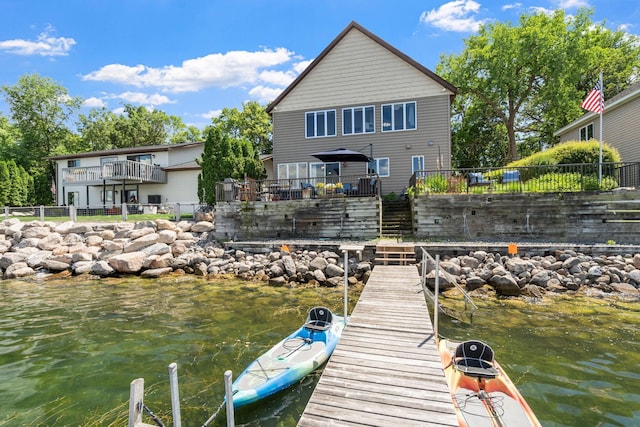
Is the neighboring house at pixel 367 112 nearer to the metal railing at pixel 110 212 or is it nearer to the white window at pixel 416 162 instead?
the white window at pixel 416 162

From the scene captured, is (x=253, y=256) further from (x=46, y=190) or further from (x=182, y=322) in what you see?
(x=46, y=190)

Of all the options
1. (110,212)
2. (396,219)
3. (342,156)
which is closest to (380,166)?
(342,156)

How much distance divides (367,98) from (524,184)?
990 centimetres

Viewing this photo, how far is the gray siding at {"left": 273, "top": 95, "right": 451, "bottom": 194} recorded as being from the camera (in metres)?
18.8

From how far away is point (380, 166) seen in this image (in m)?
19.8

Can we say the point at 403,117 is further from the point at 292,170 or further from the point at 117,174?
the point at 117,174

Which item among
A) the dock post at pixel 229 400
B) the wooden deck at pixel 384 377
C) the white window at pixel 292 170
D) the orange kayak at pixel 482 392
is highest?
the white window at pixel 292 170

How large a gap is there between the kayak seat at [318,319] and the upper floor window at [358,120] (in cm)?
1488

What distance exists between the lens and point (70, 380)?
602cm

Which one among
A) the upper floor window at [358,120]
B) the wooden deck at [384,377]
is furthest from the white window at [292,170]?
the wooden deck at [384,377]

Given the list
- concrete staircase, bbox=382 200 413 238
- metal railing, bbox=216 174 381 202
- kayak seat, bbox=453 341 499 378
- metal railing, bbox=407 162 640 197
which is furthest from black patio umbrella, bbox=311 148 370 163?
kayak seat, bbox=453 341 499 378

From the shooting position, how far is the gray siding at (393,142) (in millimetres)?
18844

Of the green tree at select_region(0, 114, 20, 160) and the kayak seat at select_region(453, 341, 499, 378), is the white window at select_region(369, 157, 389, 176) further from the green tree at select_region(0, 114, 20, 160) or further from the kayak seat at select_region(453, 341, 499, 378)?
the green tree at select_region(0, 114, 20, 160)

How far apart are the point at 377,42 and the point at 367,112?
406cm
